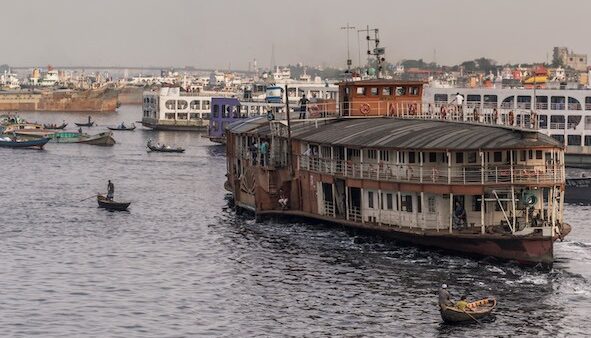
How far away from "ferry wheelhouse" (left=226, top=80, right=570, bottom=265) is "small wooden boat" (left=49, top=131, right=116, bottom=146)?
78.7m

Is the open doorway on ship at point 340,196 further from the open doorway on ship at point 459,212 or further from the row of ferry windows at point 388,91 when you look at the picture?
the row of ferry windows at point 388,91

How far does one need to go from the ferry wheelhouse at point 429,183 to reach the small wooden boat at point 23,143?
71.5m

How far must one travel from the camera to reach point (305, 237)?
6819 cm

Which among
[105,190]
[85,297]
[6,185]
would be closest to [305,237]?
[85,297]

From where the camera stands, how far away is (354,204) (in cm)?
6700

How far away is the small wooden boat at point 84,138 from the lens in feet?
495

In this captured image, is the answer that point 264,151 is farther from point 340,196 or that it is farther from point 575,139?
point 575,139

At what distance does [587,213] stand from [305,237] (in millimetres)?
25193

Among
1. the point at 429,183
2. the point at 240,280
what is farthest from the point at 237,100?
the point at 240,280

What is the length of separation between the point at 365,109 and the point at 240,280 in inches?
1074

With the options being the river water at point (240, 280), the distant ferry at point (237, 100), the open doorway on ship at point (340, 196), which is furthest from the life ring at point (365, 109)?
the distant ferry at point (237, 100)

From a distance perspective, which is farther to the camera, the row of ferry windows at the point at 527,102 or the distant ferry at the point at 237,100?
the distant ferry at the point at 237,100

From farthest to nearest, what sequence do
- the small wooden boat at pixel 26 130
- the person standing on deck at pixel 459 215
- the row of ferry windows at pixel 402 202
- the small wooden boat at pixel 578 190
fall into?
the small wooden boat at pixel 26 130 → the small wooden boat at pixel 578 190 → the row of ferry windows at pixel 402 202 → the person standing on deck at pixel 459 215

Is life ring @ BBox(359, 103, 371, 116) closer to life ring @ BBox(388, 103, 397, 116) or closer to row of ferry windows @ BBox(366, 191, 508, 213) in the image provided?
life ring @ BBox(388, 103, 397, 116)
